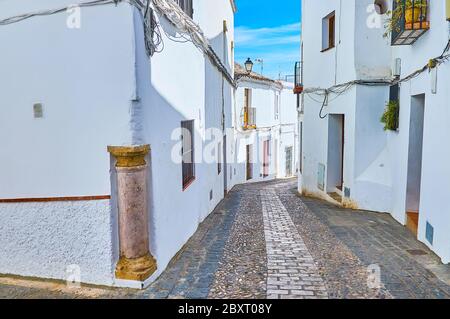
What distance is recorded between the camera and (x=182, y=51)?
616 centimetres

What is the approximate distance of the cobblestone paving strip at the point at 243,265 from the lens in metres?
4.36

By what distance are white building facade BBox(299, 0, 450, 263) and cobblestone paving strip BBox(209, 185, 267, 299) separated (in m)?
2.62

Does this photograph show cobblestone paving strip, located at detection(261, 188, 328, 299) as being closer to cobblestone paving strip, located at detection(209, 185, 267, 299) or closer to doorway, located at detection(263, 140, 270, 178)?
cobblestone paving strip, located at detection(209, 185, 267, 299)

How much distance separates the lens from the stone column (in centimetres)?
419

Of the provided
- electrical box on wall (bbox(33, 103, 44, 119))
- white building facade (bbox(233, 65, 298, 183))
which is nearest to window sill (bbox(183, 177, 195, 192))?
electrical box on wall (bbox(33, 103, 44, 119))

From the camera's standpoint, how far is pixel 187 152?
22.6ft

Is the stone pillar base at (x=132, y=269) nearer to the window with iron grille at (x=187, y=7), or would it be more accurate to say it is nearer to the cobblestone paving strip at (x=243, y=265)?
the cobblestone paving strip at (x=243, y=265)

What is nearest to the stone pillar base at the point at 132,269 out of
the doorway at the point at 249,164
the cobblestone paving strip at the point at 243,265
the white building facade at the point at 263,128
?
the cobblestone paving strip at the point at 243,265

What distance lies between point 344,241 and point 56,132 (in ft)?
15.8

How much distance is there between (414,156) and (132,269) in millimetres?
5793

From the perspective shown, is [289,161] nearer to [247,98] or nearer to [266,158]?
[266,158]

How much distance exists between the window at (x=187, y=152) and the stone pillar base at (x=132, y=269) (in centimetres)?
217
